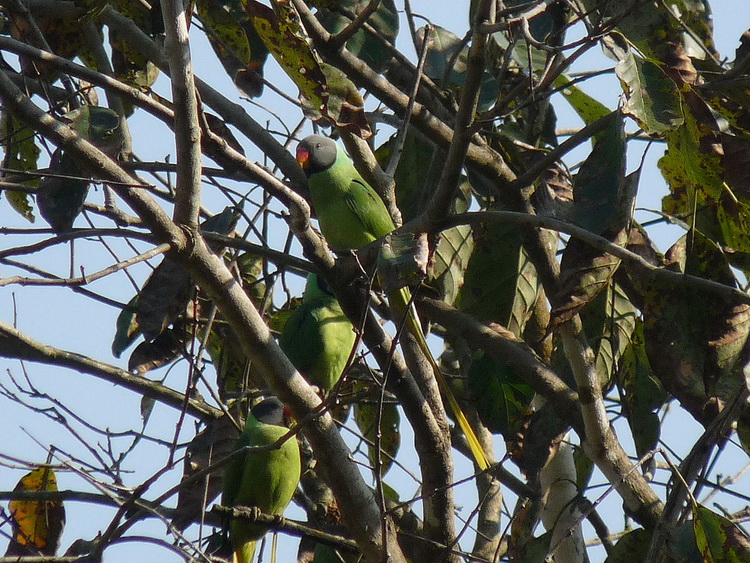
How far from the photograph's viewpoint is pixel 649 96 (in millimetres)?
1832

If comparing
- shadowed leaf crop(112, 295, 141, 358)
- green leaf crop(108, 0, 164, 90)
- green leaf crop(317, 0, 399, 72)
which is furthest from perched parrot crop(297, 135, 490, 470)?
shadowed leaf crop(112, 295, 141, 358)

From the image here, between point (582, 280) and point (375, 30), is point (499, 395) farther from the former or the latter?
point (375, 30)

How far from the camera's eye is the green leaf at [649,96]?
1.79m

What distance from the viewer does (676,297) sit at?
1.98 meters

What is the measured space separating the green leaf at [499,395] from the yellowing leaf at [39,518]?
1315mm

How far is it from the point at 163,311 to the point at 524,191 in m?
1.19

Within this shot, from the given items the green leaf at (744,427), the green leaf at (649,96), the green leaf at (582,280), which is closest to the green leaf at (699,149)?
the green leaf at (649,96)

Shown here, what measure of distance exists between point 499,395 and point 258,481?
3.12ft

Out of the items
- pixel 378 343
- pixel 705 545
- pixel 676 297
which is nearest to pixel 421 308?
pixel 378 343

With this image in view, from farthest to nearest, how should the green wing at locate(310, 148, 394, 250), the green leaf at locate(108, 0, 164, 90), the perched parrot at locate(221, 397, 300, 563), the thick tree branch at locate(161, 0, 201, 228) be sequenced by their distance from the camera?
1. the green wing at locate(310, 148, 394, 250)
2. the perched parrot at locate(221, 397, 300, 563)
3. the green leaf at locate(108, 0, 164, 90)
4. the thick tree branch at locate(161, 0, 201, 228)

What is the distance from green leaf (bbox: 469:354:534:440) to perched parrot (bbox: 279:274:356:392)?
0.78 metres

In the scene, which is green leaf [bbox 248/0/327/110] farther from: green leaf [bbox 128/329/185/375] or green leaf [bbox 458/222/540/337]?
green leaf [bbox 458/222/540/337]

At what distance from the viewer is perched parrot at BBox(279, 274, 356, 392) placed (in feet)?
11.1

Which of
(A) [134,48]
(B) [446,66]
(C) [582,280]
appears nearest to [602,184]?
(C) [582,280]
